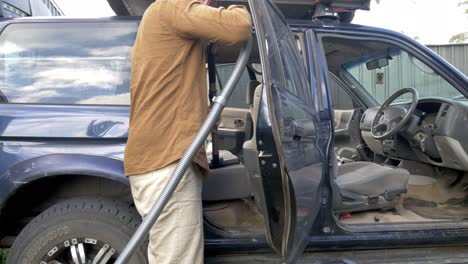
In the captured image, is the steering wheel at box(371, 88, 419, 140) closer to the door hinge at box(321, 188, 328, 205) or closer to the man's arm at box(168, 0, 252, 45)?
the door hinge at box(321, 188, 328, 205)

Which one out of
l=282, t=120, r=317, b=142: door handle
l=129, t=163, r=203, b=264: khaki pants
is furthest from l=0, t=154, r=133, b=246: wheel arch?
l=282, t=120, r=317, b=142: door handle

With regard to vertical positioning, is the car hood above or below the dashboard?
above

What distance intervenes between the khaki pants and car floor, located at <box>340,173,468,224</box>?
1.08m

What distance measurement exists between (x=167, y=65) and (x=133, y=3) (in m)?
0.98

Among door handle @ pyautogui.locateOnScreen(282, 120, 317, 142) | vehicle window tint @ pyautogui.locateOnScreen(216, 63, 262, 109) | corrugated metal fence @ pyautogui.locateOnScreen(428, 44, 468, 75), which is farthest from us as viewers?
corrugated metal fence @ pyautogui.locateOnScreen(428, 44, 468, 75)

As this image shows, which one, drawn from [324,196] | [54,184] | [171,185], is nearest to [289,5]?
[324,196]

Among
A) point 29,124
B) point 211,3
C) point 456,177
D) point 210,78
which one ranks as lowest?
point 456,177

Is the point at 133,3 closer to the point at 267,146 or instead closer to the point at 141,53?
the point at 141,53

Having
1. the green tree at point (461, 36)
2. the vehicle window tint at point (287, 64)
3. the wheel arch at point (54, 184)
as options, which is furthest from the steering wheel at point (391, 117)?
the green tree at point (461, 36)

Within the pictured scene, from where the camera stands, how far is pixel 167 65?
6.72 ft

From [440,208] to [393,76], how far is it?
4.01 ft

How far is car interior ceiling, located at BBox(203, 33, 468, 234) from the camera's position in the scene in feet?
9.18

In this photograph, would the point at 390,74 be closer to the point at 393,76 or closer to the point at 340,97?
the point at 393,76

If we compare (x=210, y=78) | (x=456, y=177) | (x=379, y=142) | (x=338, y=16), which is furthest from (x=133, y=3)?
(x=456, y=177)
